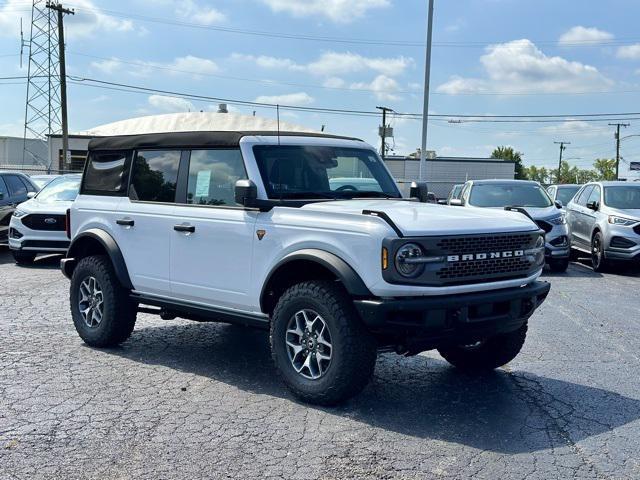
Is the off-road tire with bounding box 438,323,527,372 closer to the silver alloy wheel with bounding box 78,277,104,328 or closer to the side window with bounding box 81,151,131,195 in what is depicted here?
the silver alloy wheel with bounding box 78,277,104,328

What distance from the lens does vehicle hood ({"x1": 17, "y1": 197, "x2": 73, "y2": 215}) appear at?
541 inches

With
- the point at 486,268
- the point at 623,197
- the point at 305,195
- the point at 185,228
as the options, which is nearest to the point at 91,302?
the point at 185,228

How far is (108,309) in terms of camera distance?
270 inches

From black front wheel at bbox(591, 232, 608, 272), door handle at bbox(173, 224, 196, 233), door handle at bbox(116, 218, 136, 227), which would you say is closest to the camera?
door handle at bbox(173, 224, 196, 233)

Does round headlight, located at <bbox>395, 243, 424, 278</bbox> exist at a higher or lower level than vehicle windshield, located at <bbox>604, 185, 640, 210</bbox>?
lower

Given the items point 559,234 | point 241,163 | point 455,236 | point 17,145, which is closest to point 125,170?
point 241,163

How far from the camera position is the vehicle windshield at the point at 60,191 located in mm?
14477

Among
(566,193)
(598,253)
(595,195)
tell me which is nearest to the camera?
(598,253)

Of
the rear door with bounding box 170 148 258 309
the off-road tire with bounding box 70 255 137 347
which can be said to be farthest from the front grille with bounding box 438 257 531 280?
the off-road tire with bounding box 70 255 137 347

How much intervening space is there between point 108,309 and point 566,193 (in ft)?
58.3

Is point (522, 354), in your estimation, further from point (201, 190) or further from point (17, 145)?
point (17, 145)

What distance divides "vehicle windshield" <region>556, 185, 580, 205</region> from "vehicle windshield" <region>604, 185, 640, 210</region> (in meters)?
6.89

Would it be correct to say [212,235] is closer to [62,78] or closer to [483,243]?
[483,243]

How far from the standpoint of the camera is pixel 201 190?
20.7 feet
